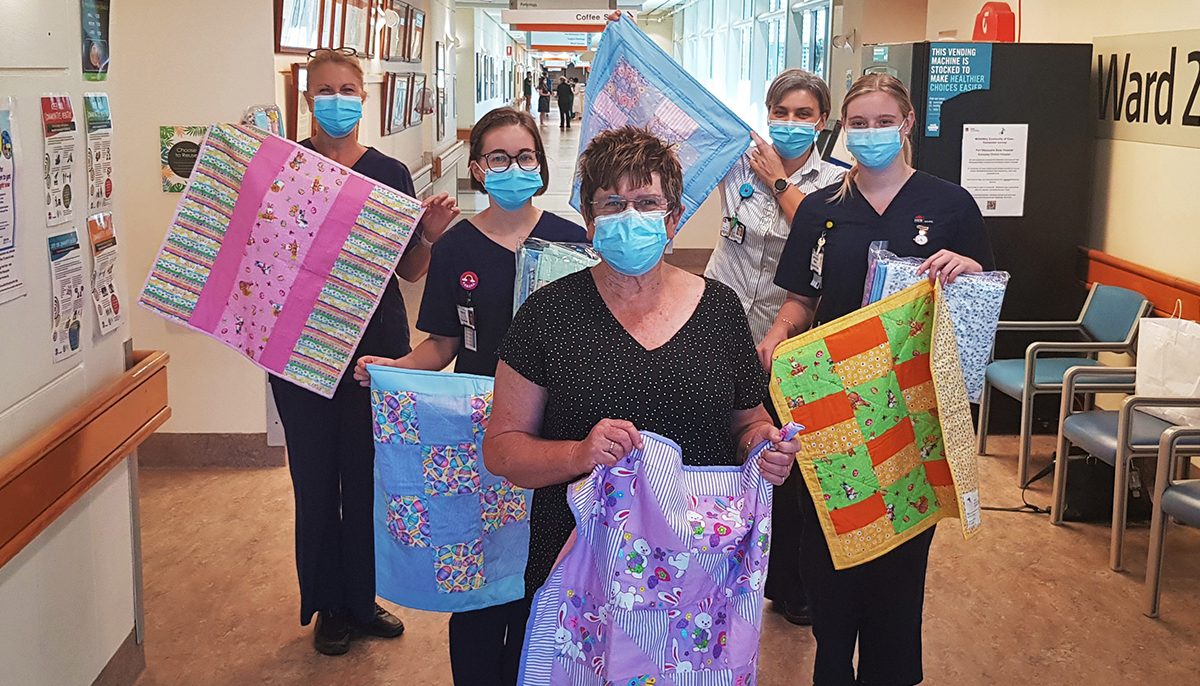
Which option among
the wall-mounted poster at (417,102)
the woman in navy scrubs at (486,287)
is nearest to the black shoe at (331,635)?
the woman in navy scrubs at (486,287)

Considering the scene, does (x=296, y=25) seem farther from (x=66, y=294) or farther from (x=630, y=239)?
(x=630, y=239)

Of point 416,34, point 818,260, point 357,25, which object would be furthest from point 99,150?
point 416,34

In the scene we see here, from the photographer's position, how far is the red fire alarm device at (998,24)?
6.02 m

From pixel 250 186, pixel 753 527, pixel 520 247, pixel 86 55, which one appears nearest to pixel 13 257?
pixel 86 55

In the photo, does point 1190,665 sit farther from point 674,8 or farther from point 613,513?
point 674,8

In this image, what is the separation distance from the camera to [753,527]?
6.45 ft

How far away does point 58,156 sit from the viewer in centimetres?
253

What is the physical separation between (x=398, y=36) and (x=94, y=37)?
299 inches

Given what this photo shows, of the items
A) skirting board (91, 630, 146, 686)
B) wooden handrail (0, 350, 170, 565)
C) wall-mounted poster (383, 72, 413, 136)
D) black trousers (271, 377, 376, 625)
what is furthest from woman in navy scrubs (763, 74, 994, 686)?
wall-mounted poster (383, 72, 413, 136)

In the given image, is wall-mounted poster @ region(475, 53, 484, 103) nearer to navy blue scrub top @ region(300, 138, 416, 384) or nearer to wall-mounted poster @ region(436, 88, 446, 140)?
wall-mounted poster @ region(436, 88, 446, 140)

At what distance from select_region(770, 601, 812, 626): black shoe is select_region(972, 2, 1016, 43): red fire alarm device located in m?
3.61

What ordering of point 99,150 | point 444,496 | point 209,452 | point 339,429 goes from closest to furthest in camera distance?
point 444,496 < point 99,150 < point 339,429 < point 209,452

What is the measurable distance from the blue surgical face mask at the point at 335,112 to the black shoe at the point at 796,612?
6.59ft

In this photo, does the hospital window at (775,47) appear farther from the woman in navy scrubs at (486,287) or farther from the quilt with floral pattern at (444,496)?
the quilt with floral pattern at (444,496)
